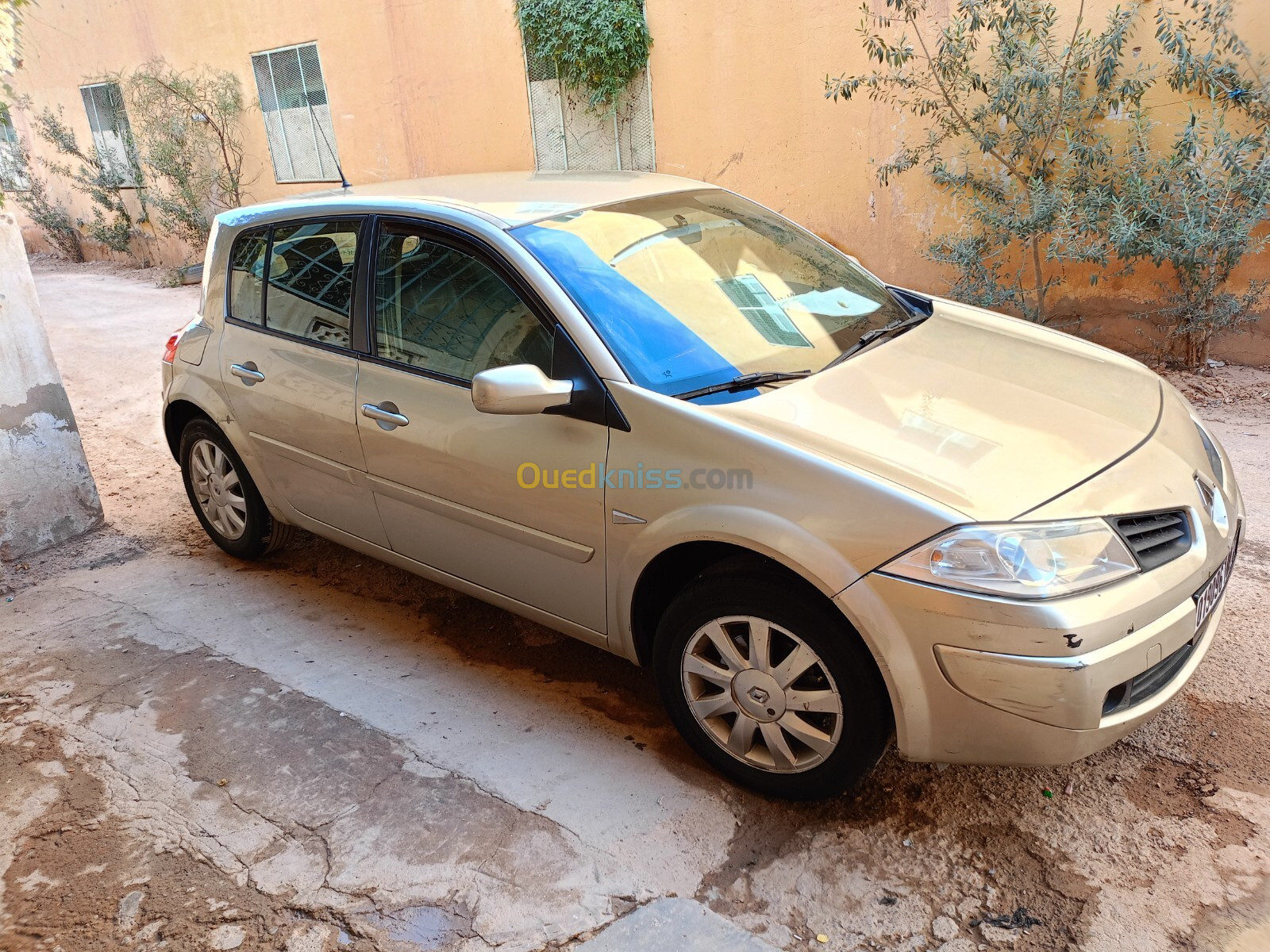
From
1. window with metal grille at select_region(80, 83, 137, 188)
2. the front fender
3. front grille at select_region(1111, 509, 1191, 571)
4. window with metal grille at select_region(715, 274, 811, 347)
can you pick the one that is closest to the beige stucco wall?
window with metal grille at select_region(80, 83, 137, 188)

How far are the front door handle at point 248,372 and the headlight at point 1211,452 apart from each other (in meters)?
3.42

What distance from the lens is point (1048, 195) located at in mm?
5895

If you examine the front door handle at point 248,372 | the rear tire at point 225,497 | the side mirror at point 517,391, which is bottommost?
the rear tire at point 225,497

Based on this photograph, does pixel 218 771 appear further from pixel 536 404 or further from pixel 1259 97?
pixel 1259 97

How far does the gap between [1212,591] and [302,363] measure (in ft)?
10.3

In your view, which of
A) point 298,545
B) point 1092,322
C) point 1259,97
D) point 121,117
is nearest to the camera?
point 298,545

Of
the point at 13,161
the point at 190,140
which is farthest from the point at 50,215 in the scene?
the point at 190,140

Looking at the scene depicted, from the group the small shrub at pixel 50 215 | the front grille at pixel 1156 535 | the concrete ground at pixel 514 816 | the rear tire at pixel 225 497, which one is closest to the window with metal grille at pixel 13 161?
the small shrub at pixel 50 215

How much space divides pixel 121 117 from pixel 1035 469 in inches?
628

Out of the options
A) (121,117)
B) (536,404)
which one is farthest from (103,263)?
(536,404)

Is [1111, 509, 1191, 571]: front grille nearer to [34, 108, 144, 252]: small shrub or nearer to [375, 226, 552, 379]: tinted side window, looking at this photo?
[375, 226, 552, 379]: tinted side window

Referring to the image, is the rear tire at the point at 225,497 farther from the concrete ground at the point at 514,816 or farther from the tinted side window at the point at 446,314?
the tinted side window at the point at 446,314

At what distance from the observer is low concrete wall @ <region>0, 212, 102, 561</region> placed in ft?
14.2

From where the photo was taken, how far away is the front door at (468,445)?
110 inches
